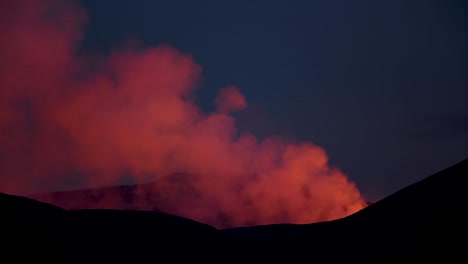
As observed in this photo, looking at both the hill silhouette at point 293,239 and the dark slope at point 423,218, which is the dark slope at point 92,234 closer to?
the hill silhouette at point 293,239

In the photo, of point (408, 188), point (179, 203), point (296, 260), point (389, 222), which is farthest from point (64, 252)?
point (179, 203)

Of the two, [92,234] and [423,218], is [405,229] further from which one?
[92,234]

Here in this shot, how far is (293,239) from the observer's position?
115 feet

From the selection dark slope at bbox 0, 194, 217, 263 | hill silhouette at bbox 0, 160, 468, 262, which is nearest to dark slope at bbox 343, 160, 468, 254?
hill silhouette at bbox 0, 160, 468, 262

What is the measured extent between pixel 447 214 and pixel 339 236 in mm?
7567

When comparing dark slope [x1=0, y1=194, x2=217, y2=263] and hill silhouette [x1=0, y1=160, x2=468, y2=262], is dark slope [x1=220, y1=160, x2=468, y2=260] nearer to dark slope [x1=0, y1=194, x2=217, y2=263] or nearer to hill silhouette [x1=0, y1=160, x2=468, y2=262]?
hill silhouette [x1=0, y1=160, x2=468, y2=262]

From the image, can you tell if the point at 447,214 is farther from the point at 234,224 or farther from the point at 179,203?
the point at 179,203

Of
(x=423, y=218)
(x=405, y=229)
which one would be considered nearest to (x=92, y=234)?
(x=405, y=229)

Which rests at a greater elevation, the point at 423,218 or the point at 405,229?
the point at 423,218

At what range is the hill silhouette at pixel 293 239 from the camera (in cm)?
2328

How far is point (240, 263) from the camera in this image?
31.9 metres

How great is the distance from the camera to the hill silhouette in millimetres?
23281

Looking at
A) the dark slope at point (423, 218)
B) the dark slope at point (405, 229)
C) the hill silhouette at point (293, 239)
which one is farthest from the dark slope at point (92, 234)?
the dark slope at point (423, 218)

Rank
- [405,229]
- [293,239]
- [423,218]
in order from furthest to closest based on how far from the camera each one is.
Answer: [293,239] → [405,229] → [423,218]
